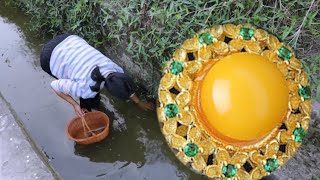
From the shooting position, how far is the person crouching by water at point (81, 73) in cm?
323

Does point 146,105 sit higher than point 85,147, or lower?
higher

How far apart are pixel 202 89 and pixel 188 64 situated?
138mm

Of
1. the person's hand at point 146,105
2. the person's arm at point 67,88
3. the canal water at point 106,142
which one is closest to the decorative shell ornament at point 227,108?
the canal water at point 106,142

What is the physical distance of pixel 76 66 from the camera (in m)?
3.45

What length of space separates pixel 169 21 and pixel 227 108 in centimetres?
163

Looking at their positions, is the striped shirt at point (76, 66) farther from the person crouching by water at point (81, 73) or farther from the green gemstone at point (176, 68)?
the green gemstone at point (176, 68)

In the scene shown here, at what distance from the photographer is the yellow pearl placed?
162cm

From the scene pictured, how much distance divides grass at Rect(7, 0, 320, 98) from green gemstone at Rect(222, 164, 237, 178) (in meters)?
0.97

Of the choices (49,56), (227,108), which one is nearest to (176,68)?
(227,108)

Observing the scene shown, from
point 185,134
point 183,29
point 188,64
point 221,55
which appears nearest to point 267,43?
point 221,55

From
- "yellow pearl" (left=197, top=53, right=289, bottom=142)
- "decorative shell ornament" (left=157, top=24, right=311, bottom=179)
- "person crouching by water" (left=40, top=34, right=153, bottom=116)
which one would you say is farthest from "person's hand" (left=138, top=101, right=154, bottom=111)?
"yellow pearl" (left=197, top=53, right=289, bottom=142)

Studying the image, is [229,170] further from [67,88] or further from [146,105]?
[146,105]

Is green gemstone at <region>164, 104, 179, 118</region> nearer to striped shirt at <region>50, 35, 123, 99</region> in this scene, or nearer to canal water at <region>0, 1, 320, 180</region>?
canal water at <region>0, 1, 320, 180</region>

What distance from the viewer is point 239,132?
5.52ft
